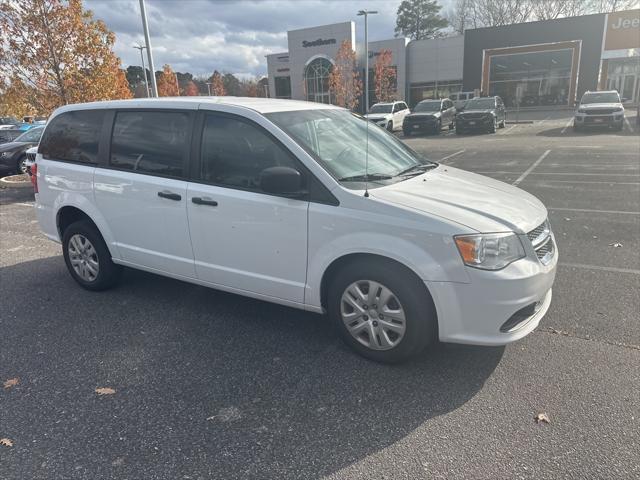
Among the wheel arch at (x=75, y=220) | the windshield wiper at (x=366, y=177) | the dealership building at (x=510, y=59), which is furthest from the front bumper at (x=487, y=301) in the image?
the dealership building at (x=510, y=59)

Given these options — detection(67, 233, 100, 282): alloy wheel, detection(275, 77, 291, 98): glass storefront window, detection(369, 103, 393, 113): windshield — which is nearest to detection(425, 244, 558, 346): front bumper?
detection(67, 233, 100, 282): alloy wheel

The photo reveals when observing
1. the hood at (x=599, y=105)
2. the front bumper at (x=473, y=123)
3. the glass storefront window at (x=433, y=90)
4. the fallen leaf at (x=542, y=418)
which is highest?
the glass storefront window at (x=433, y=90)

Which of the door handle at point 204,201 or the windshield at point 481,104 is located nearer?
the door handle at point 204,201

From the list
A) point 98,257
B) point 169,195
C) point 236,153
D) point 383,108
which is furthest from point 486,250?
point 383,108

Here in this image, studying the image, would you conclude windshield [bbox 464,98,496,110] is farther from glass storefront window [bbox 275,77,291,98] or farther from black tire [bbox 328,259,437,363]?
glass storefront window [bbox 275,77,291,98]

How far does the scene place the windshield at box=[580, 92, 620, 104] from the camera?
851 inches

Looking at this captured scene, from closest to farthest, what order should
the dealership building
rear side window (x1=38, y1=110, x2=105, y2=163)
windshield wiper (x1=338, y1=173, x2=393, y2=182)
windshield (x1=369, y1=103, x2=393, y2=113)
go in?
windshield wiper (x1=338, y1=173, x2=393, y2=182)
rear side window (x1=38, y1=110, x2=105, y2=163)
windshield (x1=369, y1=103, x2=393, y2=113)
the dealership building

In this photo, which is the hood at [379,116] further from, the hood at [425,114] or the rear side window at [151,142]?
the rear side window at [151,142]

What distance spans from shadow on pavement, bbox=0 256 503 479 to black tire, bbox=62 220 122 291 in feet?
1.21

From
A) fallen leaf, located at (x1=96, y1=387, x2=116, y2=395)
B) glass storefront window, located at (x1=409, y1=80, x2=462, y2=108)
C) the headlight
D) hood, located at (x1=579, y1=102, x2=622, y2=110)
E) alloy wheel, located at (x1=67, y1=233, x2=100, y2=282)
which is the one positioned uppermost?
glass storefront window, located at (x1=409, y1=80, x2=462, y2=108)

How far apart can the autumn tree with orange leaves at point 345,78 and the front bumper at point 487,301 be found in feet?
126

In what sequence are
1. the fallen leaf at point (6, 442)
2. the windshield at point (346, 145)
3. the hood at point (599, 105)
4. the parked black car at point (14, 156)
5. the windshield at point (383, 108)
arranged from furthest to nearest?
the windshield at point (383, 108) < the hood at point (599, 105) < the parked black car at point (14, 156) < the windshield at point (346, 145) < the fallen leaf at point (6, 442)

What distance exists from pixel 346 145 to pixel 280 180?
2.89 feet

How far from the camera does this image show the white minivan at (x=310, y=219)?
2943mm
